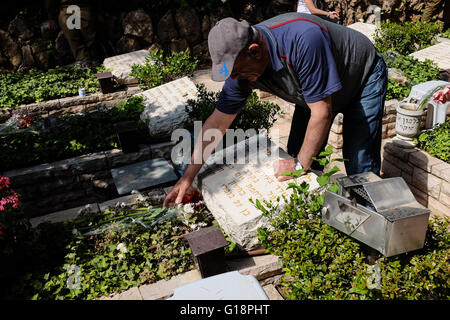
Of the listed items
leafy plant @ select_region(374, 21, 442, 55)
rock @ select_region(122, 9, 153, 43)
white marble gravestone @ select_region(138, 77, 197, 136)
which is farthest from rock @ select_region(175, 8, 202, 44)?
leafy plant @ select_region(374, 21, 442, 55)

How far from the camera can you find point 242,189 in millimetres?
3000


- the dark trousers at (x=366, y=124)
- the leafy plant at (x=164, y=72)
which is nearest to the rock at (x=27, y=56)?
the leafy plant at (x=164, y=72)

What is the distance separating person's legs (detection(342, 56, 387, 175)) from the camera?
286 centimetres

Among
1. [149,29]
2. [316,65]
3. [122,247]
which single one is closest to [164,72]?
[149,29]

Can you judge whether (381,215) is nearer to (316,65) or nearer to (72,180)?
(316,65)

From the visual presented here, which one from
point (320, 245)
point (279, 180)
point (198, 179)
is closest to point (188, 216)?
point (198, 179)

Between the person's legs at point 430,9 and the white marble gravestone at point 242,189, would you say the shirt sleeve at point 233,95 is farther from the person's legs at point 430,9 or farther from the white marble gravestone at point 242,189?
the person's legs at point 430,9

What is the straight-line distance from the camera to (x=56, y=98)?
24.6 ft

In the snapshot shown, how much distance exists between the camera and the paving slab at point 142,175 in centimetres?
446

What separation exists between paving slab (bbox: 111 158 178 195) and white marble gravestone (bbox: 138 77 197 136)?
523 millimetres

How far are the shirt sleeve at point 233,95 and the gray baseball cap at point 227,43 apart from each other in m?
0.44

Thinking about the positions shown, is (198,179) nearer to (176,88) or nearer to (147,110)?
(147,110)
